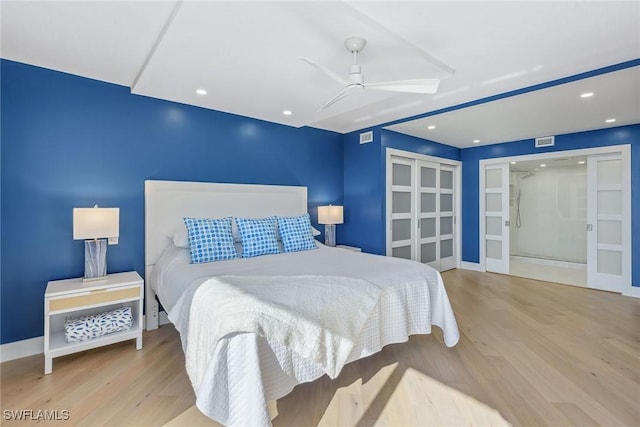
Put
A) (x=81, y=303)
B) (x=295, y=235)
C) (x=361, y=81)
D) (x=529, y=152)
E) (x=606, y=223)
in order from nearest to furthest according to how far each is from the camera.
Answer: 1. (x=361, y=81)
2. (x=81, y=303)
3. (x=295, y=235)
4. (x=606, y=223)
5. (x=529, y=152)

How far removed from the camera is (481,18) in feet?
6.17

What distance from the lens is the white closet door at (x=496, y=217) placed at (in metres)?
5.38

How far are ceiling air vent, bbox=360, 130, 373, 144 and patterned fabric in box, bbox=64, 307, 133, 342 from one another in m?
3.74

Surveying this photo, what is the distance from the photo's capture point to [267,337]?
1494mm

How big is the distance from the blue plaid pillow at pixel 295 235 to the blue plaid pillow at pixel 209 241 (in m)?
0.64

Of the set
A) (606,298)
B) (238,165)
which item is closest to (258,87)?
(238,165)

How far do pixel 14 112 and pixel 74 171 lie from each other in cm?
61

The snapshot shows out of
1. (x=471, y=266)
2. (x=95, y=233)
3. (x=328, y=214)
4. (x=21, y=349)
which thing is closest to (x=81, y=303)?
(x=95, y=233)

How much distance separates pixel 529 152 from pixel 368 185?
9.72ft

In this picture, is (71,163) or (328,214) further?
(328,214)

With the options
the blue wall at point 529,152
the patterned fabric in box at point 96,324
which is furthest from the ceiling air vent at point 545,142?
the patterned fabric in box at point 96,324

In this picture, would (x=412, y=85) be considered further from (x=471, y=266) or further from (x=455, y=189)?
(x=471, y=266)

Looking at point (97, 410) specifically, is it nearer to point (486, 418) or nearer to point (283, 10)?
point (486, 418)

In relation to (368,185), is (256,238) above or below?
below
